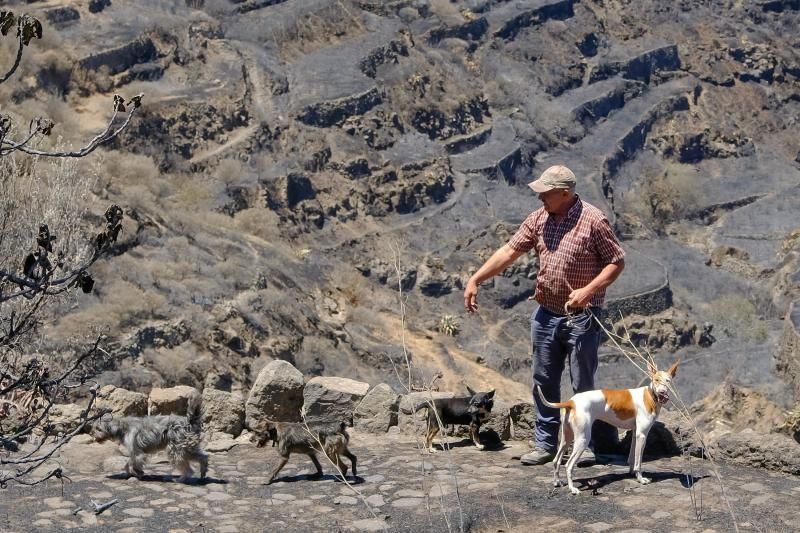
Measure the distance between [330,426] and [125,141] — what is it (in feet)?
90.7

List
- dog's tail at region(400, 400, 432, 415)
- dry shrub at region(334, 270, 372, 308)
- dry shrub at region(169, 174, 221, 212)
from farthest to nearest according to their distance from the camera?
dry shrub at region(169, 174, 221, 212)
dry shrub at region(334, 270, 372, 308)
dog's tail at region(400, 400, 432, 415)

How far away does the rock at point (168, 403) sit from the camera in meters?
8.53

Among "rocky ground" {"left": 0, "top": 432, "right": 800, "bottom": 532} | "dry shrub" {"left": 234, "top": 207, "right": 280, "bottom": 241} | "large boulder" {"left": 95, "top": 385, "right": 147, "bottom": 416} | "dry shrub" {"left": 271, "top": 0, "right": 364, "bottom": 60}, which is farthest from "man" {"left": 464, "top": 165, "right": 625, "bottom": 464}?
"dry shrub" {"left": 271, "top": 0, "right": 364, "bottom": 60}

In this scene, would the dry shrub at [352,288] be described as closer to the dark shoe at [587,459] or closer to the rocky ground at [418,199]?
the rocky ground at [418,199]

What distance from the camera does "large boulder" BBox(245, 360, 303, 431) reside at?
8664 millimetres

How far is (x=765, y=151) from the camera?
5256 cm

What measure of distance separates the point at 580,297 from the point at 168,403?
12.5 ft

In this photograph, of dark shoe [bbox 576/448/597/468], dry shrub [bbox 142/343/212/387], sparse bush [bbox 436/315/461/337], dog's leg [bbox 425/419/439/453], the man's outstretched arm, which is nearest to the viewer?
the man's outstretched arm

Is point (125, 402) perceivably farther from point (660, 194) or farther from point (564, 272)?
point (660, 194)

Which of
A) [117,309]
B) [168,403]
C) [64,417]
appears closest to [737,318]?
[117,309]

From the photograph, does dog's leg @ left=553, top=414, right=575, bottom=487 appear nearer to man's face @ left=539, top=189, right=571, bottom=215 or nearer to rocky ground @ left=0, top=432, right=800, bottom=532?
rocky ground @ left=0, top=432, right=800, bottom=532

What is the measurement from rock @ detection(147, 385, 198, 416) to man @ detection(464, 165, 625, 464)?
9.89 feet

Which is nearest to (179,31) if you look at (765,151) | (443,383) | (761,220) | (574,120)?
(574,120)

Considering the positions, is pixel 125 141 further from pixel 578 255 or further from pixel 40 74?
pixel 578 255
